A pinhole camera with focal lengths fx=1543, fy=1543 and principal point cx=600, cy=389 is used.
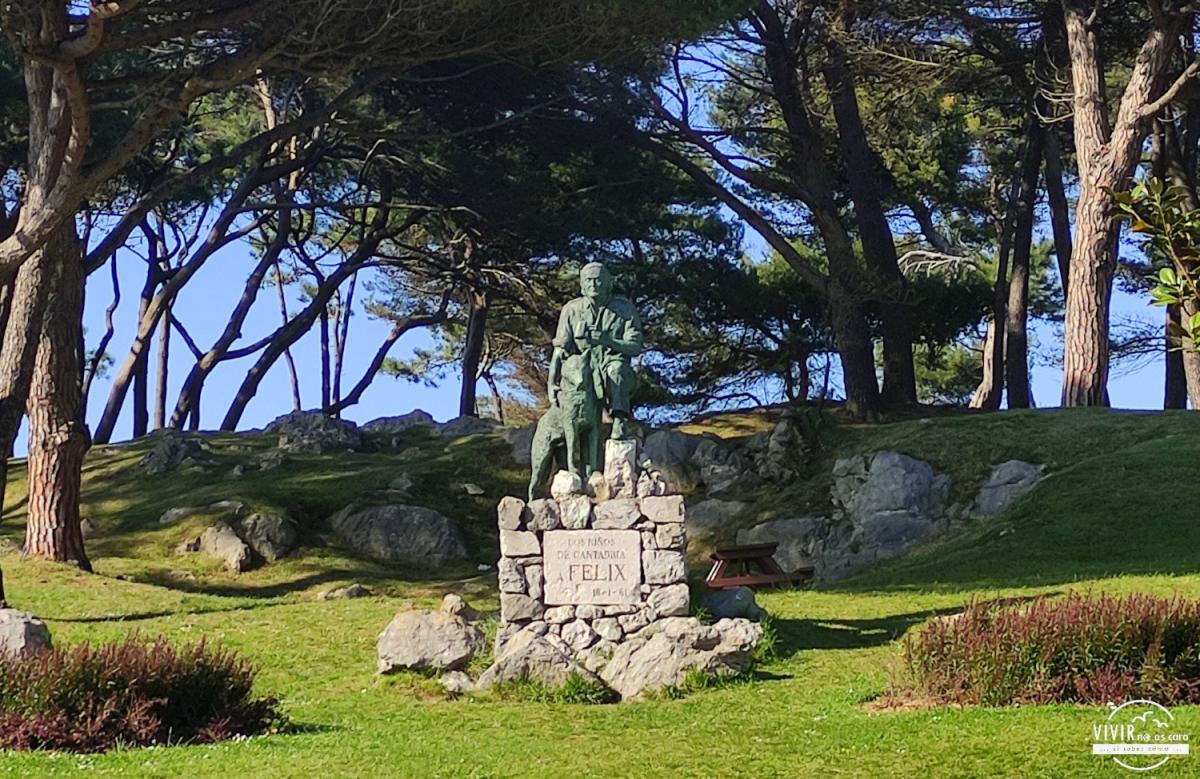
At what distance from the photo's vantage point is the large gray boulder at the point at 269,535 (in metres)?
24.4

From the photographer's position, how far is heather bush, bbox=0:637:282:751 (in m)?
9.95

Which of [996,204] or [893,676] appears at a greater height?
[996,204]

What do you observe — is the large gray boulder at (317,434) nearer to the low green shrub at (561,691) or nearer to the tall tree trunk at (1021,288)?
the tall tree trunk at (1021,288)

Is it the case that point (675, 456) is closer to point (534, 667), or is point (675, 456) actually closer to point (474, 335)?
point (474, 335)

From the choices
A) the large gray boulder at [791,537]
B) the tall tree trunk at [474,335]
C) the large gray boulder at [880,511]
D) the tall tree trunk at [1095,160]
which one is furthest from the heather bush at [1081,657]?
the tall tree trunk at [474,335]

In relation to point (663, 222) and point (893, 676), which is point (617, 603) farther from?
point (663, 222)

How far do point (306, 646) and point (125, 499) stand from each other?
12887 millimetres

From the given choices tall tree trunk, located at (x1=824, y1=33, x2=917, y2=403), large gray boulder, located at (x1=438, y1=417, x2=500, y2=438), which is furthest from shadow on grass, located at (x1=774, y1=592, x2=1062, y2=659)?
large gray boulder, located at (x1=438, y1=417, x2=500, y2=438)

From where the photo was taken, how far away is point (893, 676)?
11609 mm

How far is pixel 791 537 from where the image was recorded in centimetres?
2372

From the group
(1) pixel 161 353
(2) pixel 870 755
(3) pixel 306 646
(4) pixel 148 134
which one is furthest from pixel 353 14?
(1) pixel 161 353

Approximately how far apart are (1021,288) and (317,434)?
1401 centimetres

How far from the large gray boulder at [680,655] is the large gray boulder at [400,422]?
20044 millimetres

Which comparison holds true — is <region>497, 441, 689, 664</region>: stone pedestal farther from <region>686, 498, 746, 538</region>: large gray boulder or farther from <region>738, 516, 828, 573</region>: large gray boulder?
<region>686, 498, 746, 538</region>: large gray boulder
